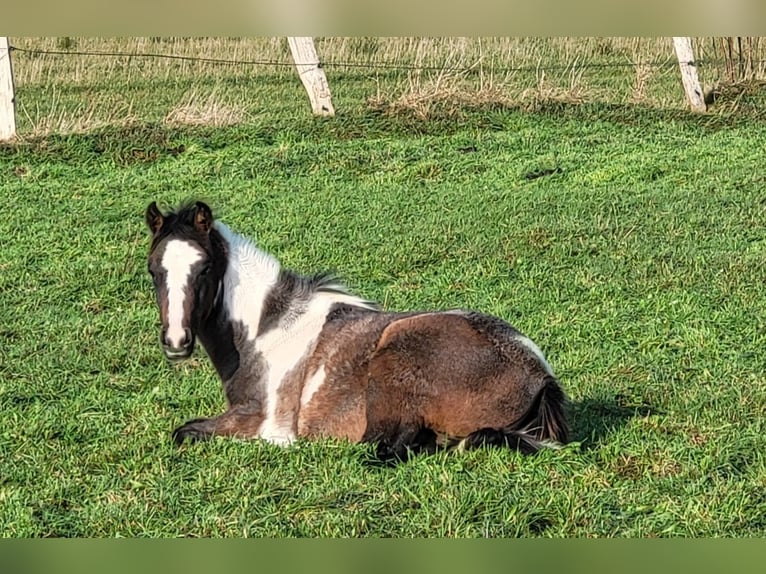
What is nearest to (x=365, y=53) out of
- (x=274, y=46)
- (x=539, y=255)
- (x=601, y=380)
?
(x=274, y=46)

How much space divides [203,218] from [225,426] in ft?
3.00

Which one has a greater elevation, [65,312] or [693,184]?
[693,184]

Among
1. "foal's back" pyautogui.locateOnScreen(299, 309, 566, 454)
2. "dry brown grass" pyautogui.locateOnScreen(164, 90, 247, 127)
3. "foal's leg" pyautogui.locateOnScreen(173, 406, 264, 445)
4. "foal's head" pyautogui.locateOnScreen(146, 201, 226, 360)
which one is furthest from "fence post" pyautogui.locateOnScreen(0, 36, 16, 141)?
"foal's back" pyautogui.locateOnScreen(299, 309, 566, 454)

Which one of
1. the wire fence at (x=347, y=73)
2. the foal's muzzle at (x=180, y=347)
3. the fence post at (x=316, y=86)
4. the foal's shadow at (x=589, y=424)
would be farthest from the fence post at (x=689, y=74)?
the foal's muzzle at (x=180, y=347)

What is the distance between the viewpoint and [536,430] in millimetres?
4289

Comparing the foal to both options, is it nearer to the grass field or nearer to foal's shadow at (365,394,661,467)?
foal's shadow at (365,394,661,467)

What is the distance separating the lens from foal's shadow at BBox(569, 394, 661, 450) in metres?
4.57

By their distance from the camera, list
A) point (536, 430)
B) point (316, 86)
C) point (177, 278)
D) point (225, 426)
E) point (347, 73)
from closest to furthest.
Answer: point (536, 430) → point (177, 278) → point (225, 426) → point (316, 86) → point (347, 73)

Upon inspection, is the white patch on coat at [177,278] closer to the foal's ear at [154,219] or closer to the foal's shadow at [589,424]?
the foal's ear at [154,219]

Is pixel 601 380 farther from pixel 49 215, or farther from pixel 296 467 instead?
pixel 49 215

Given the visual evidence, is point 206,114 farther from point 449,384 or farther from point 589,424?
point 449,384

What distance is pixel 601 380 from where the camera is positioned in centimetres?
539

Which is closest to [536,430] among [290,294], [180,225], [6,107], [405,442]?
[405,442]

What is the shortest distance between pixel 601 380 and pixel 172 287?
7.34 ft
